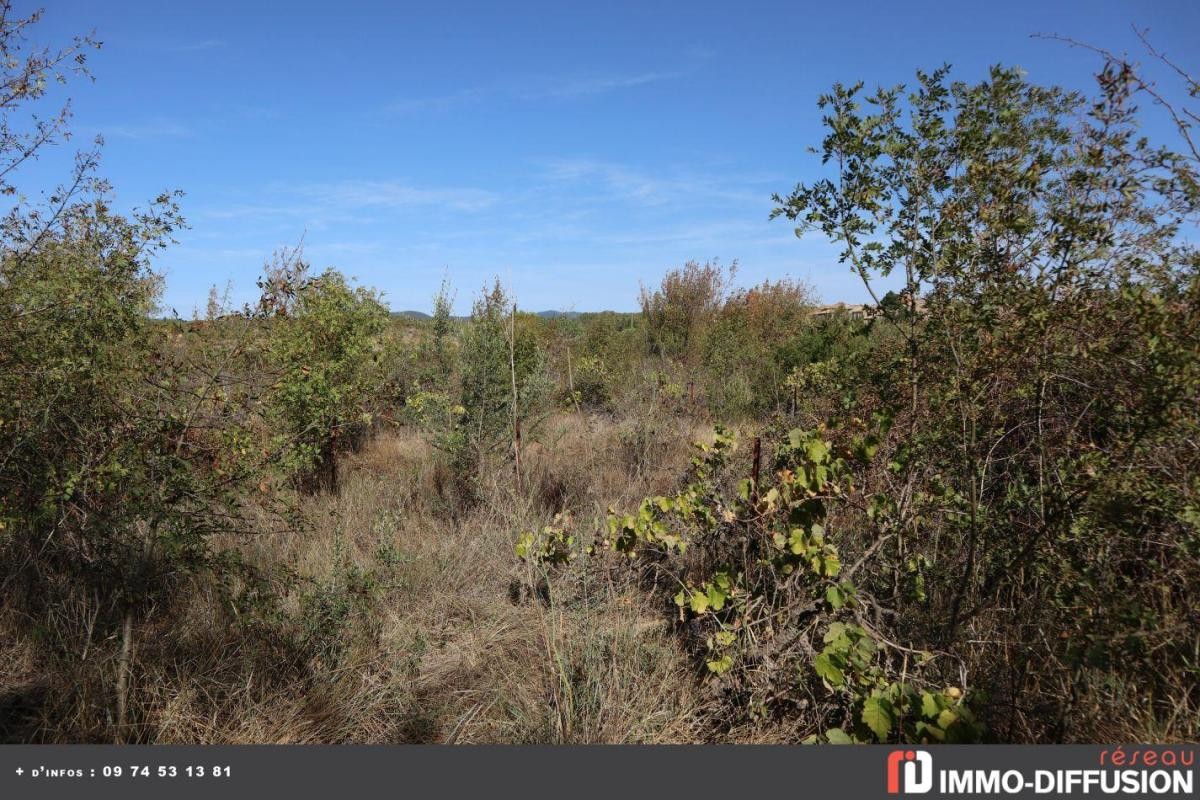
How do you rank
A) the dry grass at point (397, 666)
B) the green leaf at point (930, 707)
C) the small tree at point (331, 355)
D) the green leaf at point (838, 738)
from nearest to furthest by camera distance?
1. the green leaf at point (930, 707)
2. the green leaf at point (838, 738)
3. the dry grass at point (397, 666)
4. the small tree at point (331, 355)

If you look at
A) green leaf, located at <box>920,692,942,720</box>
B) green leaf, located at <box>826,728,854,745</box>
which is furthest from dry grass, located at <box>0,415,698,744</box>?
green leaf, located at <box>920,692,942,720</box>

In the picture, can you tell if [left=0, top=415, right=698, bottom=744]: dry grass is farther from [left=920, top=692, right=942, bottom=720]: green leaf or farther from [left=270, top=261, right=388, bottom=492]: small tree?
[left=270, top=261, right=388, bottom=492]: small tree

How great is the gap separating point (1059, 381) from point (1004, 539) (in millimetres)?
747

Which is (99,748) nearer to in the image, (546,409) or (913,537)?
(913,537)

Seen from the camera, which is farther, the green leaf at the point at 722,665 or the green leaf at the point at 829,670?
the green leaf at the point at 722,665

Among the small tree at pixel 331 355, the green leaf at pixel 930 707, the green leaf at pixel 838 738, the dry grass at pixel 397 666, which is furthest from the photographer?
the small tree at pixel 331 355

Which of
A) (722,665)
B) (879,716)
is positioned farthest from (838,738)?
(722,665)

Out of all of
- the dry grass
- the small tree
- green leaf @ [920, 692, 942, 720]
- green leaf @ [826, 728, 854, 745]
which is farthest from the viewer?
the small tree

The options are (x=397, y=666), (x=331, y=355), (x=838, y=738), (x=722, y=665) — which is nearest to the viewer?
(x=838, y=738)

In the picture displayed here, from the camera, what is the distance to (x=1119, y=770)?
2062 millimetres

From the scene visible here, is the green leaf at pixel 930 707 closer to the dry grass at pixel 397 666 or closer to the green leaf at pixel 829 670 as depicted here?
the green leaf at pixel 829 670

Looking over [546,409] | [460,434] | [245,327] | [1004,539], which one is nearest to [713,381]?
[546,409]

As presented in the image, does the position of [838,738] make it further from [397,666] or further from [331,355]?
[331,355]

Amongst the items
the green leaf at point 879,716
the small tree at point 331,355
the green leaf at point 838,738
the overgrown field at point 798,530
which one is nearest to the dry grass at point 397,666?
the overgrown field at point 798,530
